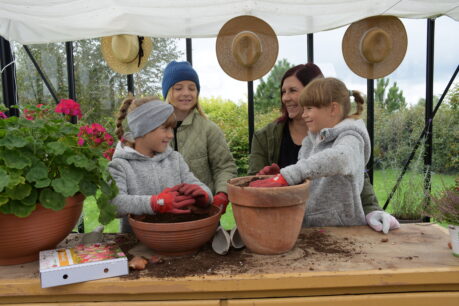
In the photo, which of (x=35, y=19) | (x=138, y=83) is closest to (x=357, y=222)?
(x=35, y=19)

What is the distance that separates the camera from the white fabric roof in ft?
7.79

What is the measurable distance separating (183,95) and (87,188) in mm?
1128

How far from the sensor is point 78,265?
3.24ft

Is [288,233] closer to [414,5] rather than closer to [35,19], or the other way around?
[414,5]

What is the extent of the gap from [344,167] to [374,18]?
1.96m

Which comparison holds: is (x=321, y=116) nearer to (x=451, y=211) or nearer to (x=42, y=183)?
(x=451, y=211)

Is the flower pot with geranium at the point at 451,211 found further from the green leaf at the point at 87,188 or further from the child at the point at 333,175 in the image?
the green leaf at the point at 87,188

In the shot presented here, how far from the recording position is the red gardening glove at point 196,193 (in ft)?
4.08

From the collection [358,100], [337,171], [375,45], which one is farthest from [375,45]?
[337,171]

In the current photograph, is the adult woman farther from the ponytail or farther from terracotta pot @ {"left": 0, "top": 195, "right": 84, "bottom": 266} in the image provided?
terracotta pot @ {"left": 0, "top": 195, "right": 84, "bottom": 266}

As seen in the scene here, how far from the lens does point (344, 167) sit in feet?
4.04

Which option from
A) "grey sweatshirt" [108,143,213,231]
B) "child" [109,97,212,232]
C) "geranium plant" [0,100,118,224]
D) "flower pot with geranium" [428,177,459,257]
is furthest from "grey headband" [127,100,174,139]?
"flower pot with geranium" [428,177,459,257]

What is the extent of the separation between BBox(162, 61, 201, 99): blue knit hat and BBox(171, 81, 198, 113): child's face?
27 millimetres

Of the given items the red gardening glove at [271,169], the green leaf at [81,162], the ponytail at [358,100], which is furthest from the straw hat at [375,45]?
the green leaf at [81,162]
